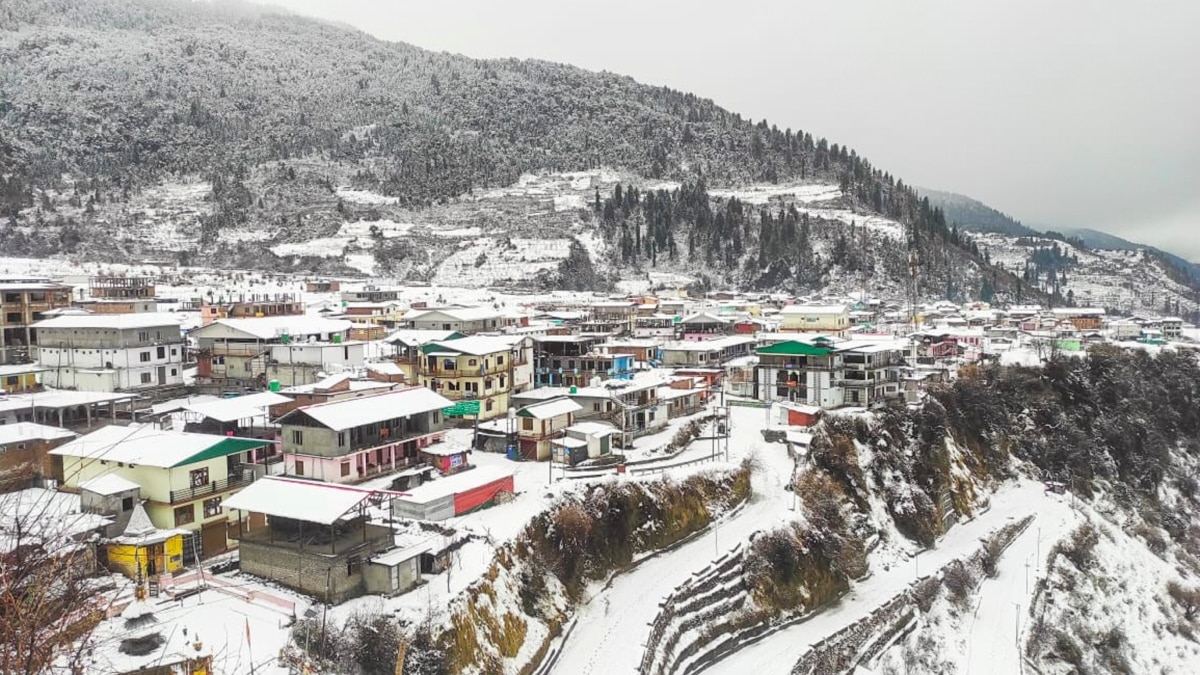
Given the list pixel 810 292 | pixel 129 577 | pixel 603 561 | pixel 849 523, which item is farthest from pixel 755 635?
pixel 810 292

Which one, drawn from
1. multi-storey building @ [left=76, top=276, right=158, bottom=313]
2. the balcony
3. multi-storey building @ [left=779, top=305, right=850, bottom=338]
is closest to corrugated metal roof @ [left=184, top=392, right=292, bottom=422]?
the balcony

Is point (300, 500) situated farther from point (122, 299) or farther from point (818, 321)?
point (818, 321)

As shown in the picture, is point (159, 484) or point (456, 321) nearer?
point (159, 484)

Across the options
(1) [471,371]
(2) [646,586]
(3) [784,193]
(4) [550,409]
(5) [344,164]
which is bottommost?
(2) [646,586]

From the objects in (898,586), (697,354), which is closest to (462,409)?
(898,586)

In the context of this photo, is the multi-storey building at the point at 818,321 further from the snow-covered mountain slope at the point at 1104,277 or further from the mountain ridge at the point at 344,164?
the snow-covered mountain slope at the point at 1104,277

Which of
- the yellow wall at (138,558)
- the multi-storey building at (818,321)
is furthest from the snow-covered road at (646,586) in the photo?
the multi-storey building at (818,321)

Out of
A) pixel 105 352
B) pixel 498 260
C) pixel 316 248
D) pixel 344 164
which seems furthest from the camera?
pixel 344 164
